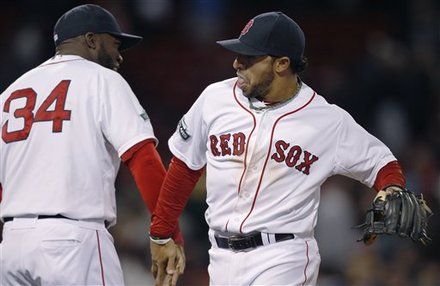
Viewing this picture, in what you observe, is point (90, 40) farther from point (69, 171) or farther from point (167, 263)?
point (167, 263)

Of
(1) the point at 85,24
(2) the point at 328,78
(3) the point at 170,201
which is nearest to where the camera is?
(3) the point at 170,201

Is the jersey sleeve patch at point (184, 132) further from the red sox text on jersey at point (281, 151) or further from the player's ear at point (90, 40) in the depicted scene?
the player's ear at point (90, 40)

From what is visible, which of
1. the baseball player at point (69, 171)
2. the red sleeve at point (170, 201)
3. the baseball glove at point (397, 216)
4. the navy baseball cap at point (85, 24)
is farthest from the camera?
the navy baseball cap at point (85, 24)

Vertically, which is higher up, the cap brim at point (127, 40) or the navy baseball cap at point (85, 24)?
the navy baseball cap at point (85, 24)

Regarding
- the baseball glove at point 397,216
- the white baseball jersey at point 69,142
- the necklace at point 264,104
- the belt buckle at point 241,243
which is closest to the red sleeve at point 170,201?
the white baseball jersey at point 69,142

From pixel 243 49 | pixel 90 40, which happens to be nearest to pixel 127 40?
pixel 90 40

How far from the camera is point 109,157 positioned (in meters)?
5.06

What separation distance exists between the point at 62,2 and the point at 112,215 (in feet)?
23.1

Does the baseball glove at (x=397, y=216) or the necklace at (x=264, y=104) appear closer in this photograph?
the baseball glove at (x=397, y=216)

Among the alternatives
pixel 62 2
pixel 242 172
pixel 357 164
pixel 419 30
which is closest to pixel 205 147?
pixel 242 172

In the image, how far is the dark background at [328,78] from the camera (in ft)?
29.9

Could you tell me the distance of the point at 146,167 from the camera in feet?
16.4

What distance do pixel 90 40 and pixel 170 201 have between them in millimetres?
921

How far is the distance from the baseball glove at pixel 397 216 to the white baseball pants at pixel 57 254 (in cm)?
123
